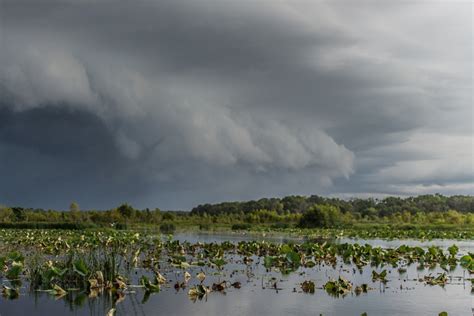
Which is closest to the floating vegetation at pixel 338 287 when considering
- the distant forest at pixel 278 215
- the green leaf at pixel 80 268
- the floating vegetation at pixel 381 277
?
the floating vegetation at pixel 381 277

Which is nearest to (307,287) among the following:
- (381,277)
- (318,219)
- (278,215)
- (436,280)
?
(381,277)

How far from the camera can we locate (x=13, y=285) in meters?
10.7

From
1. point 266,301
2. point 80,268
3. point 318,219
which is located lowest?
point 266,301

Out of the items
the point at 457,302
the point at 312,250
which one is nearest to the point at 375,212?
the point at 312,250

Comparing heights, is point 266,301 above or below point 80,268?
below

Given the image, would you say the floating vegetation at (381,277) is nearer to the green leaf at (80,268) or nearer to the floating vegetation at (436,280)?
the floating vegetation at (436,280)

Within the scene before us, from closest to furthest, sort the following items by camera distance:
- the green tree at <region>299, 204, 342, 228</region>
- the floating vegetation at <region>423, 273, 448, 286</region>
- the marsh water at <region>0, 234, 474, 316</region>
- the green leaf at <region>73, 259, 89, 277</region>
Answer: the marsh water at <region>0, 234, 474, 316</region>, the green leaf at <region>73, 259, 89, 277</region>, the floating vegetation at <region>423, 273, 448, 286</region>, the green tree at <region>299, 204, 342, 228</region>

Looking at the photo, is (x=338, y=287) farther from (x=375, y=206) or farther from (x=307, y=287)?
(x=375, y=206)

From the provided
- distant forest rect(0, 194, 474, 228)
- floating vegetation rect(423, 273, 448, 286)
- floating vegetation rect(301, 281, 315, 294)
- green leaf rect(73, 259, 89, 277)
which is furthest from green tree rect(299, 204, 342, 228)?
green leaf rect(73, 259, 89, 277)

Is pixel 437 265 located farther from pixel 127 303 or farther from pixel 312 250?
pixel 127 303

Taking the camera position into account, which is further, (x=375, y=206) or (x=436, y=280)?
(x=375, y=206)

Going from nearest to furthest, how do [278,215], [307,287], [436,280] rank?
[307,287] → [436,280] → [278,215]

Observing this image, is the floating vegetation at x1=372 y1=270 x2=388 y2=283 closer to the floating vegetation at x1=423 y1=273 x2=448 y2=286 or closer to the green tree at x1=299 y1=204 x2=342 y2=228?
the floating vegetation at x1=423 y1=273 x2=448 y2=286

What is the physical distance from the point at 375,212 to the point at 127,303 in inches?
2717
